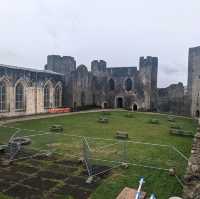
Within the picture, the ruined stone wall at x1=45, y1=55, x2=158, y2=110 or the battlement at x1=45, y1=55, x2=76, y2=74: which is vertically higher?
the battlement at x1=45, y1=55, x2=76, y2=74

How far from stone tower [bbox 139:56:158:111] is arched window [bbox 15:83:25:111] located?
20.4m

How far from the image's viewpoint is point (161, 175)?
860cm

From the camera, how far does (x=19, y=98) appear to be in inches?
1123

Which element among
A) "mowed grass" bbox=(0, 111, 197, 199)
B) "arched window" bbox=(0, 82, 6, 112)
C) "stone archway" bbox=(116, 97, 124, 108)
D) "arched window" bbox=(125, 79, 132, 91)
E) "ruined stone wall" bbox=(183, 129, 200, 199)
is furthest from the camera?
"stone archway" bbox=(116, 97, 124, 108)

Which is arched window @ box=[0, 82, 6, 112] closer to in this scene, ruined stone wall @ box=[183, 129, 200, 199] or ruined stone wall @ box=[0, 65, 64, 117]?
ruined stone wall @ box=[0, 65, 64, 117]

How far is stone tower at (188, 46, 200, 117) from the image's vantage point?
34.0 meters

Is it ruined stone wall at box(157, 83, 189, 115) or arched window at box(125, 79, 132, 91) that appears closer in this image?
ruined stone wall at box(157, 83, 189, 115)

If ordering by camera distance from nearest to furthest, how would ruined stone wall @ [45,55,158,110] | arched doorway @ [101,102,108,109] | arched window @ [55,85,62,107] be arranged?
arched window @ [55,85,62,107], ruined stone wall @ [45,55,158,110], arched doorway @ [101,102,108,109]

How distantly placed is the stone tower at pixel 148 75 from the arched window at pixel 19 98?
20.4 m

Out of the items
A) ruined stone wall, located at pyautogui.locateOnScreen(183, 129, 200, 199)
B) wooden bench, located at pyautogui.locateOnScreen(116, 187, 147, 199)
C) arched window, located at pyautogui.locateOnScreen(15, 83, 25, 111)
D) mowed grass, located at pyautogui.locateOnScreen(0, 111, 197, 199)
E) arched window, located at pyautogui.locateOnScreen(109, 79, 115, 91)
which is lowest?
mowed grass, located at pyautogui.locateOnScreen(0, 111, 197, 199)

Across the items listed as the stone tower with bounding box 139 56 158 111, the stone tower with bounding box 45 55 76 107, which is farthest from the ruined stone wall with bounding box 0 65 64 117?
the stone tower with bounding box 139 56 158 111

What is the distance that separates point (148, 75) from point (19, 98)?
2149 cm

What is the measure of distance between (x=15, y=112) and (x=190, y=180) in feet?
81.6

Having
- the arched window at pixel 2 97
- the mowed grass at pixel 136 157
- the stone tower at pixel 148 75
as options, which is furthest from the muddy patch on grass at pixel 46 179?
the stone tower at pixel 148 75
